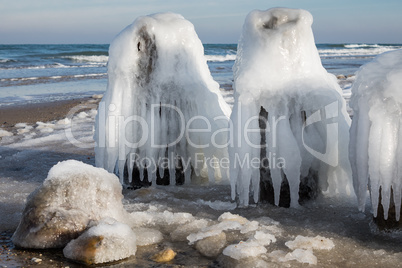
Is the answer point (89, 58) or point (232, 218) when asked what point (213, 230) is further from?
point (89, 58)

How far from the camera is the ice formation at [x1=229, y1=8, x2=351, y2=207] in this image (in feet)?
11.4

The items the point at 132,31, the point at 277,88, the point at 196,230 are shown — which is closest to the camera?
the point at 196,230

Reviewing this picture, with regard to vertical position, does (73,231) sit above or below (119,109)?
Result: below

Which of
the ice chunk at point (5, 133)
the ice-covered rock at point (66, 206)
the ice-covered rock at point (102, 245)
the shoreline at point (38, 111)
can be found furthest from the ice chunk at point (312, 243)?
the shoreline at point (38, 111)

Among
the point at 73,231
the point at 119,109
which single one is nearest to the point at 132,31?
the point at 119,109

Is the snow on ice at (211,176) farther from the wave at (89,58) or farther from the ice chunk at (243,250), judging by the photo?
the wave at (89,58)

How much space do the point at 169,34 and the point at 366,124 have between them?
6.51ft

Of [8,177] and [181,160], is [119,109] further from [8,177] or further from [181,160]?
[8,177]

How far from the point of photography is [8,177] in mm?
4688

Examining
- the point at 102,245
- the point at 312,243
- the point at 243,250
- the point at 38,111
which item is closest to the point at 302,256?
the point at 312,243

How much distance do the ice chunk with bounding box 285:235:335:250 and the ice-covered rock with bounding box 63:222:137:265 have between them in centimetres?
93

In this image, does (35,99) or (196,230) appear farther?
(35,99)

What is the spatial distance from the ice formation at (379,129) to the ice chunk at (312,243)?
0.34 meters

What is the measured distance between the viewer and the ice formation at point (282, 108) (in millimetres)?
3477
